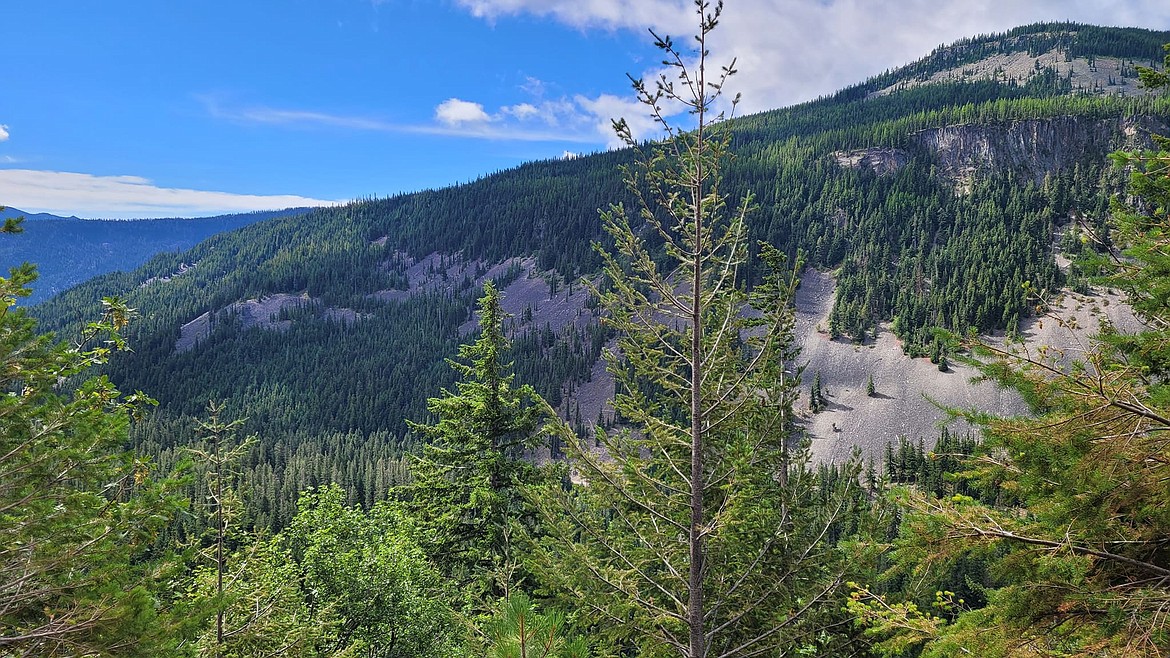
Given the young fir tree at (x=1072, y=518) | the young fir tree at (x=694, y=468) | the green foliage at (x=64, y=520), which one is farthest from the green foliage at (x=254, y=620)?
the young fir tree at (x=1072, y=518)

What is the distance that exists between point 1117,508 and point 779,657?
4.66m

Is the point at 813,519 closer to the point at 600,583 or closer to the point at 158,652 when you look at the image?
the point at 600,583

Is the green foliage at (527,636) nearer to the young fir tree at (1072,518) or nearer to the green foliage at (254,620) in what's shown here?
the young fir tree at (1072,518)

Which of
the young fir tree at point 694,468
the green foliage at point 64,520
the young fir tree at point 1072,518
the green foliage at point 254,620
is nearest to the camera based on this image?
the young fir tree at point 1072,518

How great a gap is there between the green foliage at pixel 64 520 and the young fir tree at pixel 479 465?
393 inches

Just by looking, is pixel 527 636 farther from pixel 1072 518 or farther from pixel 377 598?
pixel 377 598

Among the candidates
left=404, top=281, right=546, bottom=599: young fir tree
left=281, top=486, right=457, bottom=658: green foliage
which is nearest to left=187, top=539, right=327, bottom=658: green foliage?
left=281, top=486, right=457, bottom=658: green foliage

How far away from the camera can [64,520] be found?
6.13m

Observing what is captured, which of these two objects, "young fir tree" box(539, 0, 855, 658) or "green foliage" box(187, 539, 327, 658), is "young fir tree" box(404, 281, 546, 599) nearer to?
"green foliage" box(187, 539, 327, 658)

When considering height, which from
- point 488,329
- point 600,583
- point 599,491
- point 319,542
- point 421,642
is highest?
point 488,329

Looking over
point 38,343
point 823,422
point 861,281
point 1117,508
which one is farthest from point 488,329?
point 861,281

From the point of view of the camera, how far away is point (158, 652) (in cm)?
595

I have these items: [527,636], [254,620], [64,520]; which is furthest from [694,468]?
[254,620]

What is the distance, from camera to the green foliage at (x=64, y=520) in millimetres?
5570
